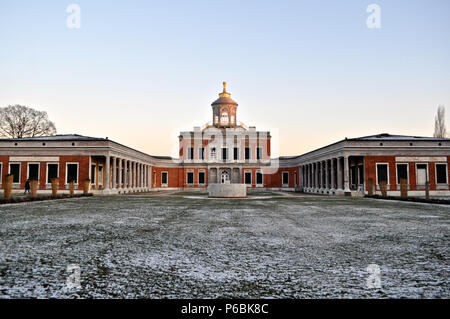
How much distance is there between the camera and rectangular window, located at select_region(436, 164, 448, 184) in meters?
32.3

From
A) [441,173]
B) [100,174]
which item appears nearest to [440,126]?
[441,173]

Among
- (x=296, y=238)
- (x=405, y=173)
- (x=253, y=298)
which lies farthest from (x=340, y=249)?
(x=405, y=173)

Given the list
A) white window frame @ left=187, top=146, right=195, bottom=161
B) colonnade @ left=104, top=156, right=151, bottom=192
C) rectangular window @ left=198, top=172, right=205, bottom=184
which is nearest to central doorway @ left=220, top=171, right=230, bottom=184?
rectangular window @ left=198, top=172, right=205, bottom=184

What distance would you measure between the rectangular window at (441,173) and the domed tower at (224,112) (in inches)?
1402

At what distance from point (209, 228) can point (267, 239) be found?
215cm

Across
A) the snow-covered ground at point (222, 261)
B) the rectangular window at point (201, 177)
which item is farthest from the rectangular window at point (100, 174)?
the snow-covered ground at point (222, 261)

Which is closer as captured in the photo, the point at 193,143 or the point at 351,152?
the point at 351,152

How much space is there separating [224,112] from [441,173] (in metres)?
37.6

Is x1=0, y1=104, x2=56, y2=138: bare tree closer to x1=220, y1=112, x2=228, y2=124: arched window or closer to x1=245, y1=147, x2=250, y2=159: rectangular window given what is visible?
x1=220, y1=112, x2=228, y2=124: arched window

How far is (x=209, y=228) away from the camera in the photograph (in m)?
8.73

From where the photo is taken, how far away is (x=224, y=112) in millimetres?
61219

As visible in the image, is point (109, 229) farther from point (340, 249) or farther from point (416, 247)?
point (416, 247)

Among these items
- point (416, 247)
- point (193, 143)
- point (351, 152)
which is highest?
point (193, 143)

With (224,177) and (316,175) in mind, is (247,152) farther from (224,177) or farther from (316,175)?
(316,175)
